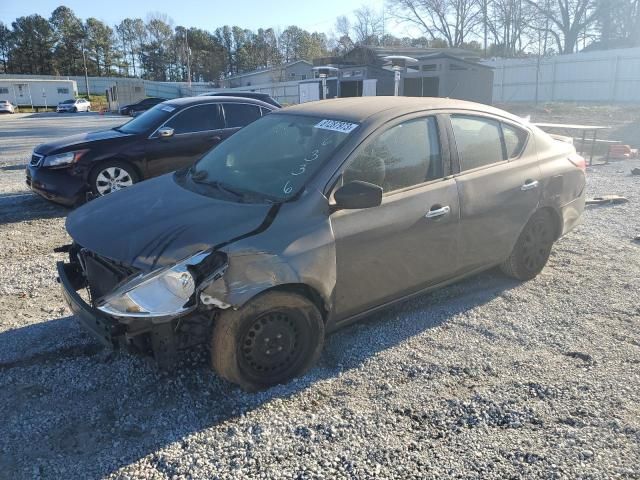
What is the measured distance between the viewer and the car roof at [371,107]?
378 cm

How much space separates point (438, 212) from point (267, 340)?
1.59 metres

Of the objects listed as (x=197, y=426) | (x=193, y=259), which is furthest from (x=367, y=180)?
(x=197, y=426)

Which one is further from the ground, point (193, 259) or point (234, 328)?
point (193, 259)

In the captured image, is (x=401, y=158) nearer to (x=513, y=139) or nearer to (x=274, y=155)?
(x=274, y=155)

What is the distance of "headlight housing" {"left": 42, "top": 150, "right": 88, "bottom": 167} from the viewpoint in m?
7.36

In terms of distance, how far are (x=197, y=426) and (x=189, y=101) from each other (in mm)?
6503

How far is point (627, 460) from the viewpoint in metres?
2.70

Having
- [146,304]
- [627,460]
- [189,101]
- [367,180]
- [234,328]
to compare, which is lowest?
[627,460]

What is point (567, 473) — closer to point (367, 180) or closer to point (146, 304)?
point (367, 180)

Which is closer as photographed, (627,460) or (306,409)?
(627,460)

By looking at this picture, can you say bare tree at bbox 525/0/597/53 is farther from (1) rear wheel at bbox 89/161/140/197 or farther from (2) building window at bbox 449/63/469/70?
(1) rear wheel at bbox 89/161/140/197

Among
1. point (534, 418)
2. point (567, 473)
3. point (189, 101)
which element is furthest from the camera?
point (189, 101)

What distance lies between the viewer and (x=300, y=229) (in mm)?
3164

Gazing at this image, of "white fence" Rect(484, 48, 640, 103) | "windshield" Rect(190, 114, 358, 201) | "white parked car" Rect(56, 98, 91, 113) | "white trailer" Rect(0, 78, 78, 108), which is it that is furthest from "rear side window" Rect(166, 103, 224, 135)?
"white trailer" Rect(0, 78, 78, 108)
